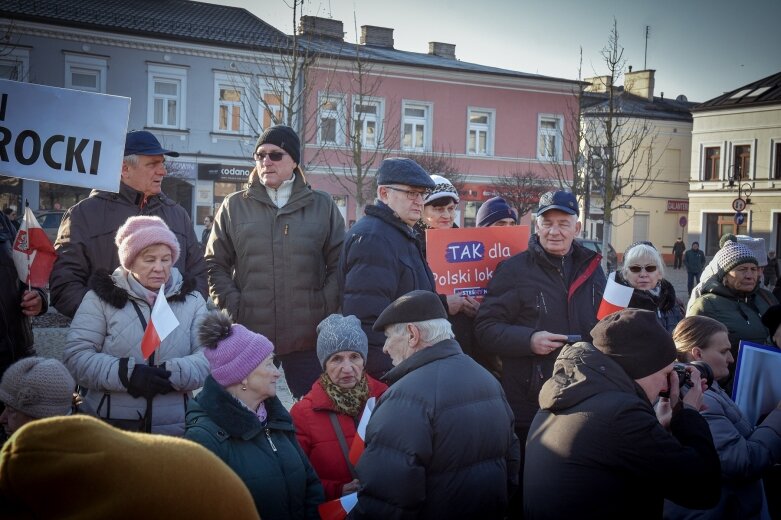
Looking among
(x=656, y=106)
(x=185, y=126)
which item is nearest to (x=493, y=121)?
(x=185, y=126)

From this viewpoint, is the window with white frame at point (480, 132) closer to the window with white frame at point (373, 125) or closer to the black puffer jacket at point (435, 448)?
the window with white frame at point (373, 125)

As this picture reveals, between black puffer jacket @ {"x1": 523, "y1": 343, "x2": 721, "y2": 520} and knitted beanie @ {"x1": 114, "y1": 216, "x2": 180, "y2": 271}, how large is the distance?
214 cm

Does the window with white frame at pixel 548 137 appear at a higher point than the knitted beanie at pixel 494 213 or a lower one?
higher

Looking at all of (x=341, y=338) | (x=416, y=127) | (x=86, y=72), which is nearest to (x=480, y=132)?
(x=416, y=127)

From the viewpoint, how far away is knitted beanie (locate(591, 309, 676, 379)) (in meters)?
3.11

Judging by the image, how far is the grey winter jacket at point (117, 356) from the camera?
374 cm

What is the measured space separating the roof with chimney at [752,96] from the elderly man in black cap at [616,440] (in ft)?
150

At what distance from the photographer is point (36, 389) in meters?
3.36

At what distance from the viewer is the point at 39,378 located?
338 centimetres

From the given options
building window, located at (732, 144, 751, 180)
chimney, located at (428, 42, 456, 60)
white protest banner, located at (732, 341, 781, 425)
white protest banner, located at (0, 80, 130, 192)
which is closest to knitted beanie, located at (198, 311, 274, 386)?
white protest banner, located at (0, 80, 130, 192)

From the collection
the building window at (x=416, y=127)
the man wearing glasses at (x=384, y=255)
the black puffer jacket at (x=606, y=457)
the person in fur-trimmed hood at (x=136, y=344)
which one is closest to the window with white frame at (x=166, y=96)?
the building window at (x=416, y=127)

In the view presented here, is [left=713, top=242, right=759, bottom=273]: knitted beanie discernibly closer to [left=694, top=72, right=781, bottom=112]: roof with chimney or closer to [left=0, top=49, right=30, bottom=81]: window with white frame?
[left=0, top=49, right=30, bottom=81]: window with white frame

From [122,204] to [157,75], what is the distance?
2688cm

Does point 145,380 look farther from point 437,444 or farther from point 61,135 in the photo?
point 61,135
